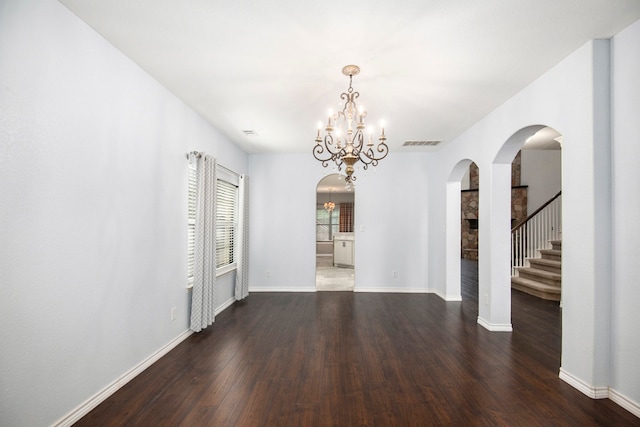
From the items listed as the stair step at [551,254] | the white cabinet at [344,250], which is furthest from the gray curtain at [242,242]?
the stair step at [551,254]

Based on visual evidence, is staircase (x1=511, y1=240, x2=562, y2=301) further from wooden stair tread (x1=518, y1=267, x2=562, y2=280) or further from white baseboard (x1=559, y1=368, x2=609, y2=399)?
white baseboard (x1=559, y1=368, x2=609, y2=399)

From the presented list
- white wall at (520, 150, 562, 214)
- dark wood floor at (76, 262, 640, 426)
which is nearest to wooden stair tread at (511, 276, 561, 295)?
dark wood floor at (76, 262, 640, 426)

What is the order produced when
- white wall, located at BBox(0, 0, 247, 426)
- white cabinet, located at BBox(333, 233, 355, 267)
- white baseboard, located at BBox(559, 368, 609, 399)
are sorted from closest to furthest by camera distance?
white wall, located at BBox(0, 0, 247, 426), white baseboard, located at BBox(559, 368, 609, 399), white cabinet, located at BBox(333, 233, 355, 267)

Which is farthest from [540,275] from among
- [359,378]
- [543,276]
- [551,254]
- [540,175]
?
[359,378]

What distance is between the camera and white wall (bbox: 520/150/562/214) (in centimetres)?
842

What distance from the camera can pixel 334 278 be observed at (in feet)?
25.1

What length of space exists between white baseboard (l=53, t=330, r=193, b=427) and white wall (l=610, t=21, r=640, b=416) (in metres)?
3.84

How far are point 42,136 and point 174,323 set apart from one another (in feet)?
7.57

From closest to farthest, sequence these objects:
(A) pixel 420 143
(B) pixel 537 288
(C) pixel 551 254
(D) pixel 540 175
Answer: (A) pixel 420 143, (B) pixel 537 288, (C) pixel 551 254, (D) pixel 540 175

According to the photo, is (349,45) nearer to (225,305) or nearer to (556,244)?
(225,305)

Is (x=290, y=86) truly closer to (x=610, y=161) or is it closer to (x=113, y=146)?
(x=113, y=146)

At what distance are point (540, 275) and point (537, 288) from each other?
1.31ft

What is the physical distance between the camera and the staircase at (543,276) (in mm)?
5691

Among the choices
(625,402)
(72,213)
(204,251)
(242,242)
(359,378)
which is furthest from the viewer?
(242,242)
